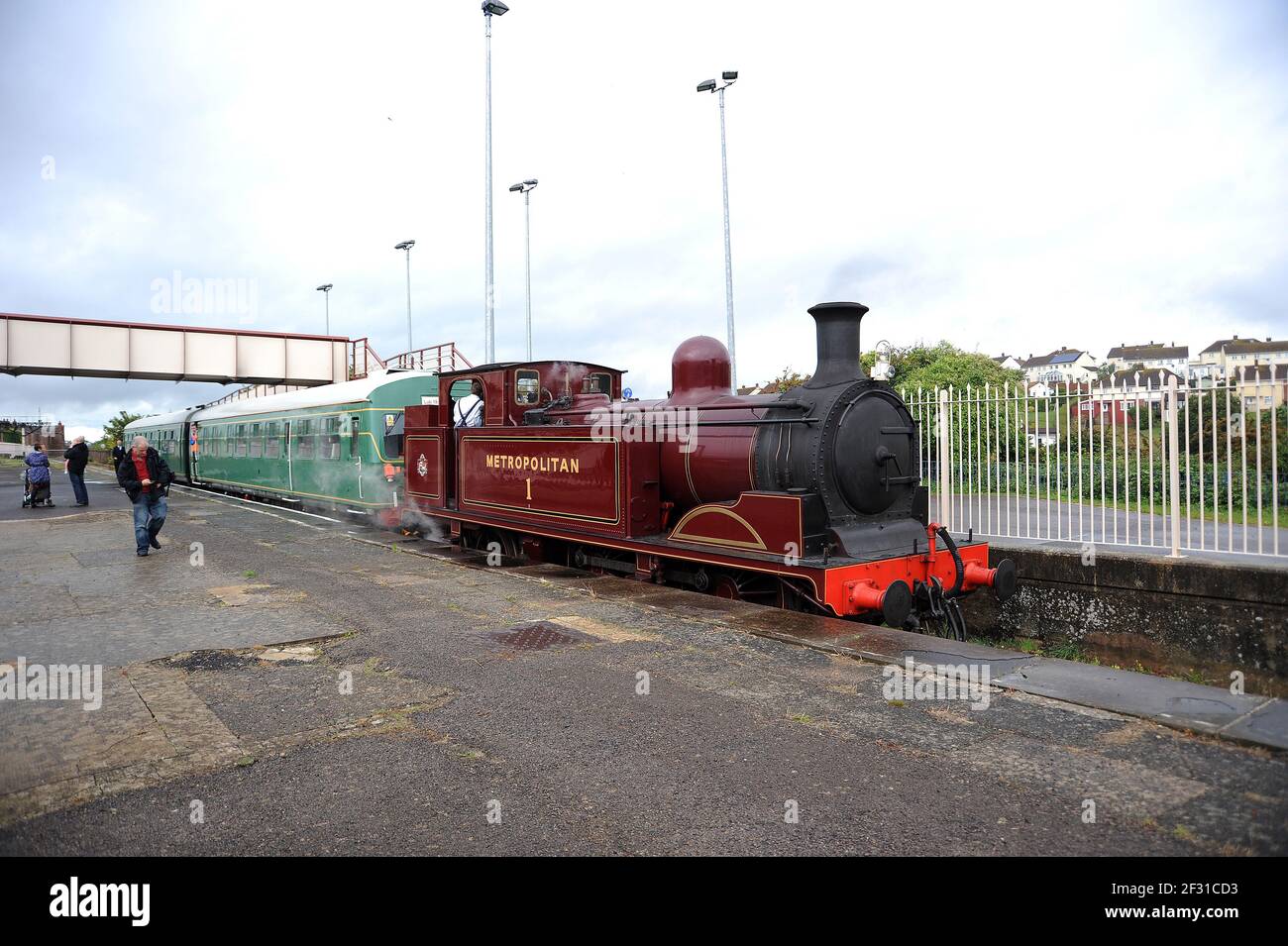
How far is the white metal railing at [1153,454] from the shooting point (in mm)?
6711

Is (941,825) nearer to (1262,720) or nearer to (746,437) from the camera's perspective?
(1262,720)

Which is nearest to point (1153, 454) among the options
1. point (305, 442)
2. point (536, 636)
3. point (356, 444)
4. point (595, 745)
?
point (536, 636)

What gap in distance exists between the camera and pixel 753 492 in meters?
6.88

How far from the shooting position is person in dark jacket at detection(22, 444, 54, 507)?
1800 centimetres

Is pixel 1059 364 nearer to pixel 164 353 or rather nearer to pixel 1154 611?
pixel 164 353

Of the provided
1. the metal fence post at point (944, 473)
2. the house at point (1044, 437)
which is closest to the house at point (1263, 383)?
the house at point (1044, 437)

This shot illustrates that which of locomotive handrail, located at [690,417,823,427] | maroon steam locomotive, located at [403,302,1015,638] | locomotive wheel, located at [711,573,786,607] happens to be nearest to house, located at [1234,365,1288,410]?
maroon steam locomotive, located at [403,302,1015,638]

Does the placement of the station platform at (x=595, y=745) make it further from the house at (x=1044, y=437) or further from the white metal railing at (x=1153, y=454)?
the house at (x=1044, y=437)

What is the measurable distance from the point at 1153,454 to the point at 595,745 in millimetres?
7395

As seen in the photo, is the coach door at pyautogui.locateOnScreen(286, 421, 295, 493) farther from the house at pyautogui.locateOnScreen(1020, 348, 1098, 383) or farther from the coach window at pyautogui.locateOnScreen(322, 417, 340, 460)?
the house at pyautogui.locateOnScreen(1020, 348, 1098, 383)

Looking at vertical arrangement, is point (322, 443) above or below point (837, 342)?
below

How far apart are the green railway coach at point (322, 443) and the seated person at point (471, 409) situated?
326 cm

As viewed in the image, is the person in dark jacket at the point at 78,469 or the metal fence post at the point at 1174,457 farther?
the person in dark jacket at the point at 78,469

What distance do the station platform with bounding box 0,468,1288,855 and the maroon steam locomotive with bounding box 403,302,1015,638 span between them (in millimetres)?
620
